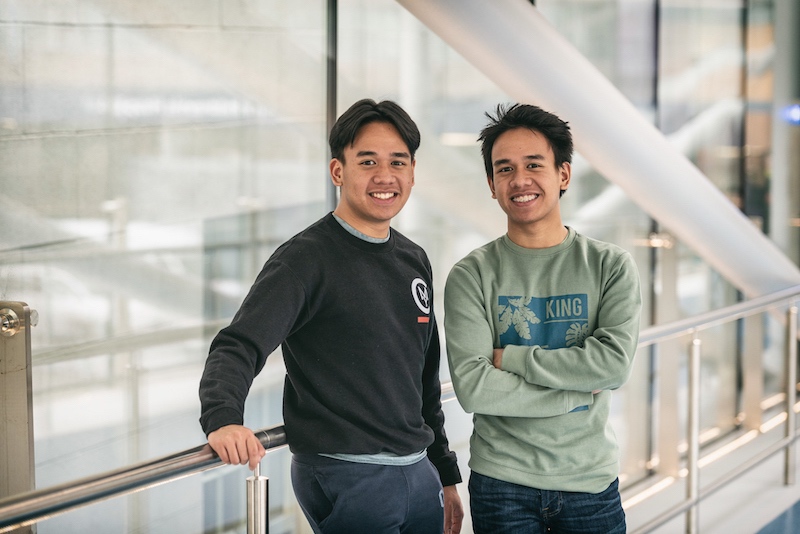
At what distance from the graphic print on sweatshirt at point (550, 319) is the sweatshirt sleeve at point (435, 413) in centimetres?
17

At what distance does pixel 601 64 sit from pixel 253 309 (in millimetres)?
3616

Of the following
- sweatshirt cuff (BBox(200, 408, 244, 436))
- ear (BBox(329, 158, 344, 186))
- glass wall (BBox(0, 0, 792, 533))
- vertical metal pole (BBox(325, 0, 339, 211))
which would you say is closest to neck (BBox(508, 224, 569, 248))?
ear (BBox(329, 158, 344, 186))

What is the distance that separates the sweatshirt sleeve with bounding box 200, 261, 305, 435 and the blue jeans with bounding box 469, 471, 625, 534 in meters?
0.56

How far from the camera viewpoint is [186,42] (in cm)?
269

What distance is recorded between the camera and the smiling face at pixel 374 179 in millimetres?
1626

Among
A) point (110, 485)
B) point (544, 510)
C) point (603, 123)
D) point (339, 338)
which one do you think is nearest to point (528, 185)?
point (339, 338)

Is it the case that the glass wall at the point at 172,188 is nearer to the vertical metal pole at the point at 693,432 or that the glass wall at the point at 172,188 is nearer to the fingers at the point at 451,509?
the vertical metal pole at the point at 693,432

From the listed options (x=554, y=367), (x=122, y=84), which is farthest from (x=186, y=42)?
(x=554, y=367)

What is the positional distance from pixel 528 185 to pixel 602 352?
0.35 m

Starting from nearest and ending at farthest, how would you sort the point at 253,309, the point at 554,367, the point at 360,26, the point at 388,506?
the point at 253,309 < the point at 388,506 < the point at 554,367 < the point at 360,26

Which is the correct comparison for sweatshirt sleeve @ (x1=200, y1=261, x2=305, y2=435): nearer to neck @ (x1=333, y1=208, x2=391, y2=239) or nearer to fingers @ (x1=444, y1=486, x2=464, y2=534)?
neck @ (x1=333, y1=208, x2=391, y2=239)

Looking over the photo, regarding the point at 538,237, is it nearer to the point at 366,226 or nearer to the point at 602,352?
the point at 602,352

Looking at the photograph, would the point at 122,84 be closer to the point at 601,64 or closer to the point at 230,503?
the point at 230,503

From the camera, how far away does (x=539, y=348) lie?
1.71m
